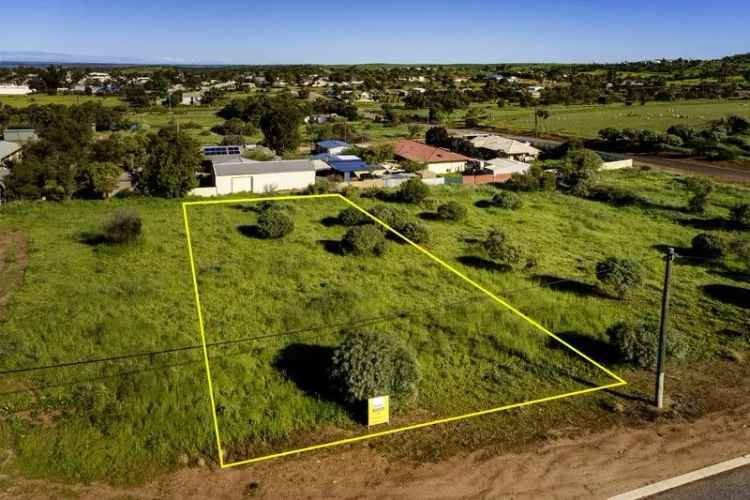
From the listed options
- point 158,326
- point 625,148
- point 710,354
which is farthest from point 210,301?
point 625,148

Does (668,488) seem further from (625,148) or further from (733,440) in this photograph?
(625,148)

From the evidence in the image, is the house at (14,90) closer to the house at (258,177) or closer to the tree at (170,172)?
the house at (258,177)

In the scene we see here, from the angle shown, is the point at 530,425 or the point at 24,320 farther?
the point at 24,320

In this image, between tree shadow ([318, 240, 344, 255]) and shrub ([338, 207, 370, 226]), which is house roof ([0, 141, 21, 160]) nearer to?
shrub ([338, 207, 370, 226])

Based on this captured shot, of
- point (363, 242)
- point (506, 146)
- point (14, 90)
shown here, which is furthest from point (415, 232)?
point (14, 90)

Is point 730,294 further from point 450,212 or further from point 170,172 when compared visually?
point 170,172

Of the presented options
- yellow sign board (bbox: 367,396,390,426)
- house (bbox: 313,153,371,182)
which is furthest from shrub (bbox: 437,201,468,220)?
yellow sign board (bbox: 367,396,390,426)

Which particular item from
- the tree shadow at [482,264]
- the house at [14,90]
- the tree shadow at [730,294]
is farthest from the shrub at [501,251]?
the house at [14,90]
